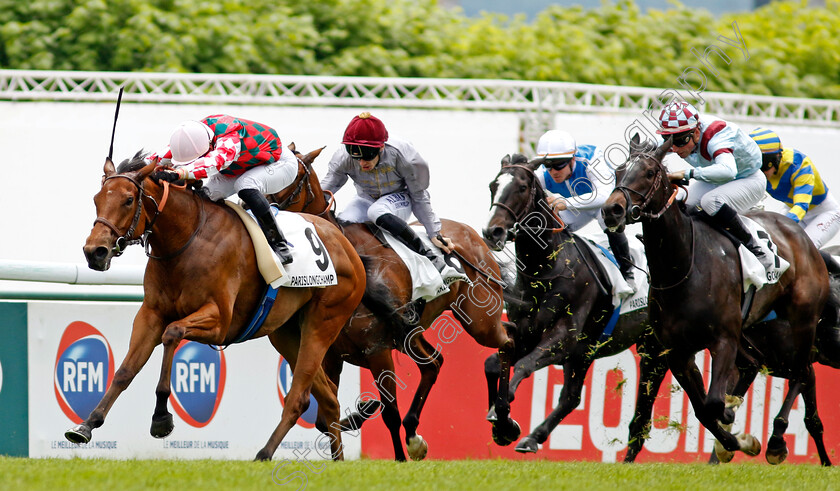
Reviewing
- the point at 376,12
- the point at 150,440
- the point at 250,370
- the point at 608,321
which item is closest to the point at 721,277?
the point at 608,321

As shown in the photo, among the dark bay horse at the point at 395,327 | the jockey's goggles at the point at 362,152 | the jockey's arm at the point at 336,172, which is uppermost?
the jockey's goggles at the point at 362,152

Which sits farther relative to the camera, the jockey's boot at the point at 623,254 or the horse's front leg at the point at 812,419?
the jockey's boot at the point at 623,254

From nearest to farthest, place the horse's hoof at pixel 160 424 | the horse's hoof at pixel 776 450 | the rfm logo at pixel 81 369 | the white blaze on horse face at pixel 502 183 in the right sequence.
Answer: the horse's hoof at pixel 160 424
the white blaze on horse face at pixel 502 183
the horse's hoof at pixel 776 450
the rfm logo at pixel 81 369

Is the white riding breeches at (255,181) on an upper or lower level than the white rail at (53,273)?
upper

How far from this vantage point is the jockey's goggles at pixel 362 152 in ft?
24.4

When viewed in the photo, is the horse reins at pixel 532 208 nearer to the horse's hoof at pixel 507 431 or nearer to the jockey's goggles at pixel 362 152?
the jockey's goggles at pixel 362 152

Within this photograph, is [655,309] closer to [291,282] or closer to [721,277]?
[721,277]

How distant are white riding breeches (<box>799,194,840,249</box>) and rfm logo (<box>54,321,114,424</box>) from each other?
5.75 meters

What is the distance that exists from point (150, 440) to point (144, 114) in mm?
5903

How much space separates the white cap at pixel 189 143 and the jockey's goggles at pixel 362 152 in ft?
4.23

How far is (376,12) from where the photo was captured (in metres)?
20.5

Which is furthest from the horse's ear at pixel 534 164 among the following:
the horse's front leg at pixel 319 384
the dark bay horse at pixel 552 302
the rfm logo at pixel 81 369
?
the rfm logo at pixel 81 369

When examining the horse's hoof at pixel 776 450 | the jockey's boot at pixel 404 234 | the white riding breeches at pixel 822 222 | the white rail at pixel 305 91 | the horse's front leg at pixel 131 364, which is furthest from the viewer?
the white rail at pixel 305 91

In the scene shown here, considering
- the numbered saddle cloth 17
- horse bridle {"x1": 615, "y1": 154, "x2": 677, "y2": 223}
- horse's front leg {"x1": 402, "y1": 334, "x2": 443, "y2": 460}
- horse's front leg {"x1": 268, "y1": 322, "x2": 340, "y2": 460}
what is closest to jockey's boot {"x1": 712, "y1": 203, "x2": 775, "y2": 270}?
the numbered saddle cloth 17
